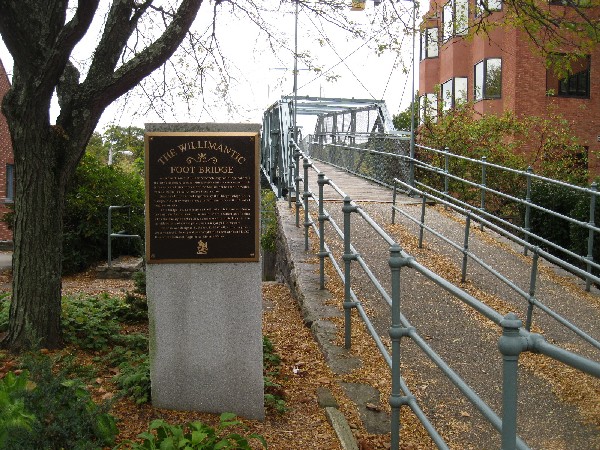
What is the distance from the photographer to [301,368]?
5.85 meters

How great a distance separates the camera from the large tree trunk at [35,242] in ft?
18.5

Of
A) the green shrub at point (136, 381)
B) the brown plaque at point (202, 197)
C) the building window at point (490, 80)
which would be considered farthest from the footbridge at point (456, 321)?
the building window at point (490, 80)

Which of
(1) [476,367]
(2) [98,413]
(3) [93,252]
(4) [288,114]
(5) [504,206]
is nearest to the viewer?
(2) [98,413]

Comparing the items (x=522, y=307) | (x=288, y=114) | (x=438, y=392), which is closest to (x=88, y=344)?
(x=438, y=392)

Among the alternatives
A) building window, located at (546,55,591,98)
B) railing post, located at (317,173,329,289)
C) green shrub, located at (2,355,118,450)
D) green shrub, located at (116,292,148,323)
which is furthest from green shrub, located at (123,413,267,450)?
building window, located at (546,55,591,98)

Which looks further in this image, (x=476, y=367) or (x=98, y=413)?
(x=476, y=367)

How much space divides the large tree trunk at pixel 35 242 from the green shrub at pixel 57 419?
1.80 metres

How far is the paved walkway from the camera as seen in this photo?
4789 millimetres

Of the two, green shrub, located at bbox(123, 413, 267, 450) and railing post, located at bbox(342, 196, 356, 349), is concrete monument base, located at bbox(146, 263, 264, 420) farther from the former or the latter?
railing post, located at bbox(342, 196, 356, 349)

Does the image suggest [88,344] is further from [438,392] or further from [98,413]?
[438,392]

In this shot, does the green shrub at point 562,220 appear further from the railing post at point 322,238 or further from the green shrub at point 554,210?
the railing post at point 322,238

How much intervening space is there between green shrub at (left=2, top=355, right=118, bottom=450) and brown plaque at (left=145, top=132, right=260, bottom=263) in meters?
1.07

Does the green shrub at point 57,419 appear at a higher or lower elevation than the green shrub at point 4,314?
higher

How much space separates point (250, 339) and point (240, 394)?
362 mm
